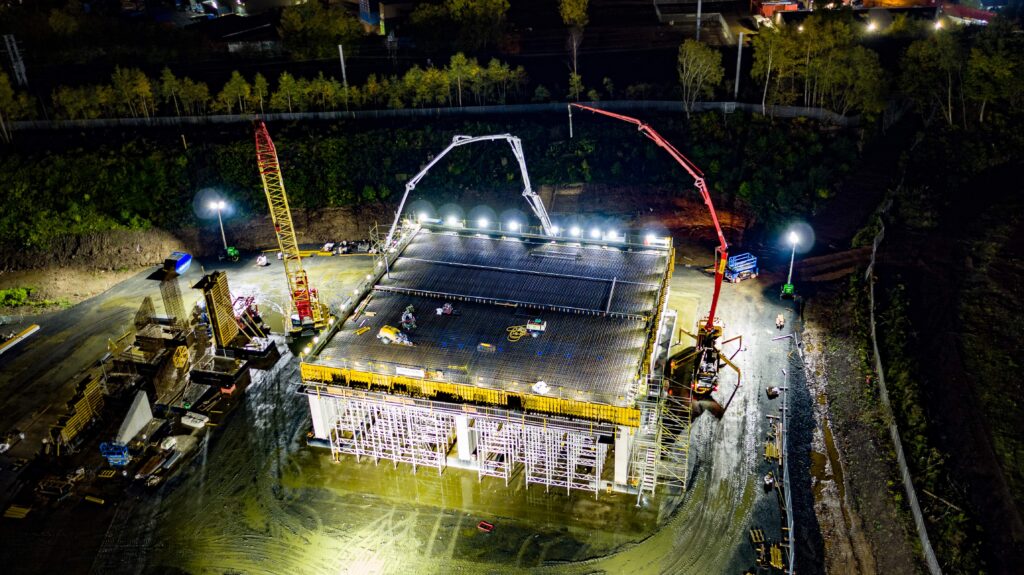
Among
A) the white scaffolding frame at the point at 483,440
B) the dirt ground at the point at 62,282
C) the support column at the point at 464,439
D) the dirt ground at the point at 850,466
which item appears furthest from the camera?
the dirt ground at the point at 62,282

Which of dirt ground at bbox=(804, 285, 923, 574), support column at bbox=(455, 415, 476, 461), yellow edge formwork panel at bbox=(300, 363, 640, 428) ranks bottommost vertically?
dirt ground at bbox=(804, 285, 923, 574)

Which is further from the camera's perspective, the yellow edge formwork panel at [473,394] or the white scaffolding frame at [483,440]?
the white scaffolding frame at [483,440]

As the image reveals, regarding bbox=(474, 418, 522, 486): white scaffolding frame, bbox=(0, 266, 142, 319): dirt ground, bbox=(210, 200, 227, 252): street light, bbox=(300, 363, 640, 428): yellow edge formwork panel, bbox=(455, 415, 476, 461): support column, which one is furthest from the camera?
bbox=(210, 200, 227, 252): street light

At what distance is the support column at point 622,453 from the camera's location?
4181 cm

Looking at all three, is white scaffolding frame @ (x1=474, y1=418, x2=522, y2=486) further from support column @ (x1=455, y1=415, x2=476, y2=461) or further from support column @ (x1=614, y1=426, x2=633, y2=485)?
support column @ (x1=614, y1=426, x2=633, y2=485)

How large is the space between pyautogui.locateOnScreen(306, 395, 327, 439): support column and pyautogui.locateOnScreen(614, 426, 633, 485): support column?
17.4 metres

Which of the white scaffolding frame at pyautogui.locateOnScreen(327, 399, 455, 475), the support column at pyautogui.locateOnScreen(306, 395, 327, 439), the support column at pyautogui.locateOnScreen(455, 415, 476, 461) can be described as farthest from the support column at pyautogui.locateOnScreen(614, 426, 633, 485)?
the support column at pyautogui.locateOnScreen(306, 395, 327, 439)

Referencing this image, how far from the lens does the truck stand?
64875mm

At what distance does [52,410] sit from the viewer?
52.1 m

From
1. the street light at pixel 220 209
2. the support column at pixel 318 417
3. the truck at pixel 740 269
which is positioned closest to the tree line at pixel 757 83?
Result: the street light at pixel 220 209

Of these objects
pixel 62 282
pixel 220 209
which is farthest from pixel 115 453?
pixel 220 209

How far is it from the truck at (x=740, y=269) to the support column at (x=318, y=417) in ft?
116

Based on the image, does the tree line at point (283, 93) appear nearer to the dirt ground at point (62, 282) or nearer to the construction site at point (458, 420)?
the dirt ground at point (62, 282)

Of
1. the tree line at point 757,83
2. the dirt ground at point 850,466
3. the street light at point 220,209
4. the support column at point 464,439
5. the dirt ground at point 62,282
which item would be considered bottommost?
the dirt ground at point 850,466
